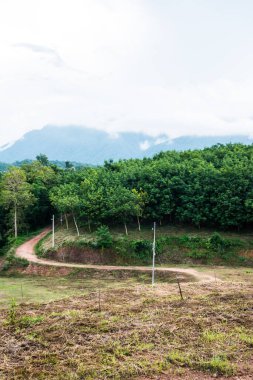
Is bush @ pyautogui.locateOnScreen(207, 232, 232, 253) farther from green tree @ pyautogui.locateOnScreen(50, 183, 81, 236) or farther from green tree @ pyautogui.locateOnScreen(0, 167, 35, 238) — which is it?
green tree @ pyautogui.locateOnScreen(0, 167, 35, 238)

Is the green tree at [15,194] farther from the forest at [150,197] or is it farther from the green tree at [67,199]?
the green tree at [67,199]

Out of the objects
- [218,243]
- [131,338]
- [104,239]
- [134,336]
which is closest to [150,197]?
[104,239]

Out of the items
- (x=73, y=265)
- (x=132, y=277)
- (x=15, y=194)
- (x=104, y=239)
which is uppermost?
(x=15, y=194)

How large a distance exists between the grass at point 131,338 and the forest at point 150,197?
2696 cm

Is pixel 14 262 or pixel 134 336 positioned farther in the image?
pixel 14 262

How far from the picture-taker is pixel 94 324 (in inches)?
625

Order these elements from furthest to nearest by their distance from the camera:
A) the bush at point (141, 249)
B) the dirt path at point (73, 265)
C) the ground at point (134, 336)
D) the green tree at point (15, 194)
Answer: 1. the green tree at point (15, 194)
2. the bush at point (141, 249)
3. the dirt path at point (73, 265)
4. the ground at point (134, 336)

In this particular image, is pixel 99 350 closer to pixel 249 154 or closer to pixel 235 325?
pixel 235 325

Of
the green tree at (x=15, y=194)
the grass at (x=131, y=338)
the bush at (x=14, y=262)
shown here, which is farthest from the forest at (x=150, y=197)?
the grass at (x=131, y=338)

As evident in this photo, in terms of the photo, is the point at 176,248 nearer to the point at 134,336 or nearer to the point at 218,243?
the point at 218,243

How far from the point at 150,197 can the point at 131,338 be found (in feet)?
120

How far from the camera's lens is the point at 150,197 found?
50406mm

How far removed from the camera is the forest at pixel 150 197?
152 feet

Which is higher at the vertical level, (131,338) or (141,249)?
(131,338)
